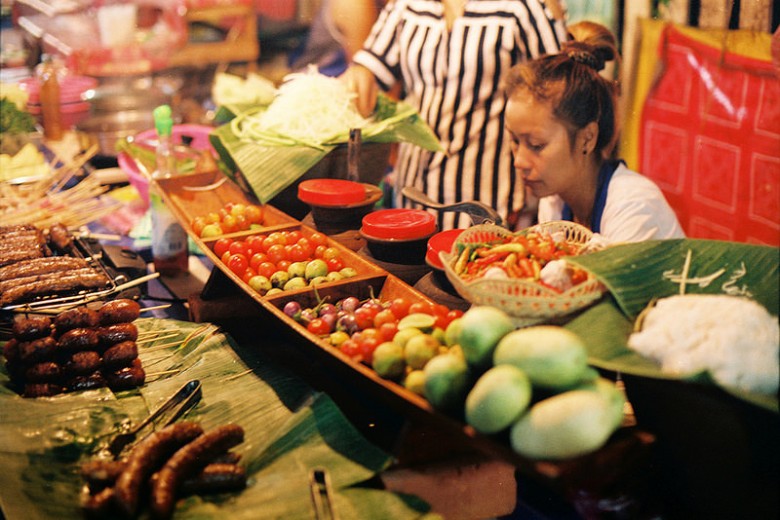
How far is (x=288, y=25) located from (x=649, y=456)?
8572 mm

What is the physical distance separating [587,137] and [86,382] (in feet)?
7.28

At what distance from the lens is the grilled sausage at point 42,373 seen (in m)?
2.61

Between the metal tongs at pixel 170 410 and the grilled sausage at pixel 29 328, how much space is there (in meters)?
0.60

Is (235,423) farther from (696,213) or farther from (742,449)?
(696,213)

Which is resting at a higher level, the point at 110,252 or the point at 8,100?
the point at 8,100

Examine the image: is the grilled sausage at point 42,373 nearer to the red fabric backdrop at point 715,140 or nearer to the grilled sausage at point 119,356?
the grilled sausage at point 119,356

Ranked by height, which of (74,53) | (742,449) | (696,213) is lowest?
(696,213)

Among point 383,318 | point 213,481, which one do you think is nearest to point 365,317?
point 383,318

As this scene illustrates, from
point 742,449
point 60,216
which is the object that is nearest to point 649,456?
point 742,449

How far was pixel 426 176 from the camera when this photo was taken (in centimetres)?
479

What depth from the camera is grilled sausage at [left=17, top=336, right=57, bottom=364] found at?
2.61m

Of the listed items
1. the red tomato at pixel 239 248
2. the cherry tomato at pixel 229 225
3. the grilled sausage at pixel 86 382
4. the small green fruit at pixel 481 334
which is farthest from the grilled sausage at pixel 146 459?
the cherry tomato at pixel 229 225

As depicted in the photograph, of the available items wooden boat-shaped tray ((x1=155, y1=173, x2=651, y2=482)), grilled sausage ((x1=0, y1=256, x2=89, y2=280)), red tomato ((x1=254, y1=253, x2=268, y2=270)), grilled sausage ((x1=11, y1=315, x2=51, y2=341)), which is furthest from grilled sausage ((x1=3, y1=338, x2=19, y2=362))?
red tomato ((x1=254, y1=253, x2=268, y2=270))

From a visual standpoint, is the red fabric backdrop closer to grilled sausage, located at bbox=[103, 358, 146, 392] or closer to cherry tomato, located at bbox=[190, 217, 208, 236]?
cherry tomato, located at bbox=[190, 217, 208, 236]
